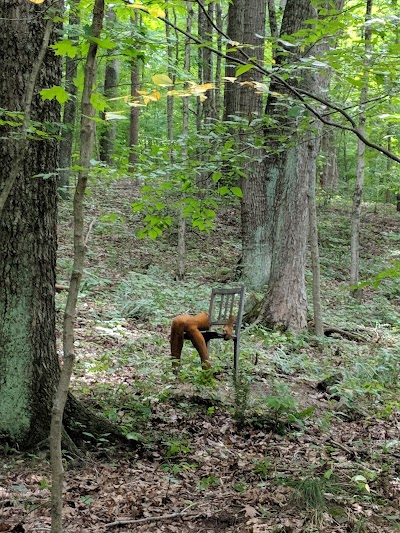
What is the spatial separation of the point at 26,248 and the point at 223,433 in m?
2.38

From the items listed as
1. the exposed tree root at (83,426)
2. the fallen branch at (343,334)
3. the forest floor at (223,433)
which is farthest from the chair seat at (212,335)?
the fallen branch at (343,334)

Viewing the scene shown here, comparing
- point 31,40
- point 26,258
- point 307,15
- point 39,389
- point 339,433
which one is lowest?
point 339,433

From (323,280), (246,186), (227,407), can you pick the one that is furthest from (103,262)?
(227,407)

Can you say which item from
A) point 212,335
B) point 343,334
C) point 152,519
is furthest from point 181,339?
point 343,334

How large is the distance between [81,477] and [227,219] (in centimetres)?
1297

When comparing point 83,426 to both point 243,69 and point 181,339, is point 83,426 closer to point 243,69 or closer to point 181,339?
point 181,339

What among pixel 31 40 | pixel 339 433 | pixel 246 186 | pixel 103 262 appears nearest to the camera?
pixel 31 40

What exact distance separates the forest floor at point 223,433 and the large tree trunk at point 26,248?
418 millimetres

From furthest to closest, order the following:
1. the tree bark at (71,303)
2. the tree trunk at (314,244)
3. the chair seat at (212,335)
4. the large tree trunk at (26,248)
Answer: the tree trunk at (314,244)
the chair seat at (212,335)
the large tree trunk at (26,248)
the tree bark at (71,303)

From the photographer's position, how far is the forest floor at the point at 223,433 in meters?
3.40

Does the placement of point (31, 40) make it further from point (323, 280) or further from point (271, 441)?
point (323, 280)

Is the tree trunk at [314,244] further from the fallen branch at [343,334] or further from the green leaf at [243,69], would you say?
the green leaf at [243,69]

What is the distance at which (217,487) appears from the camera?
3840 millimetres

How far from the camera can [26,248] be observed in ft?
12.4
